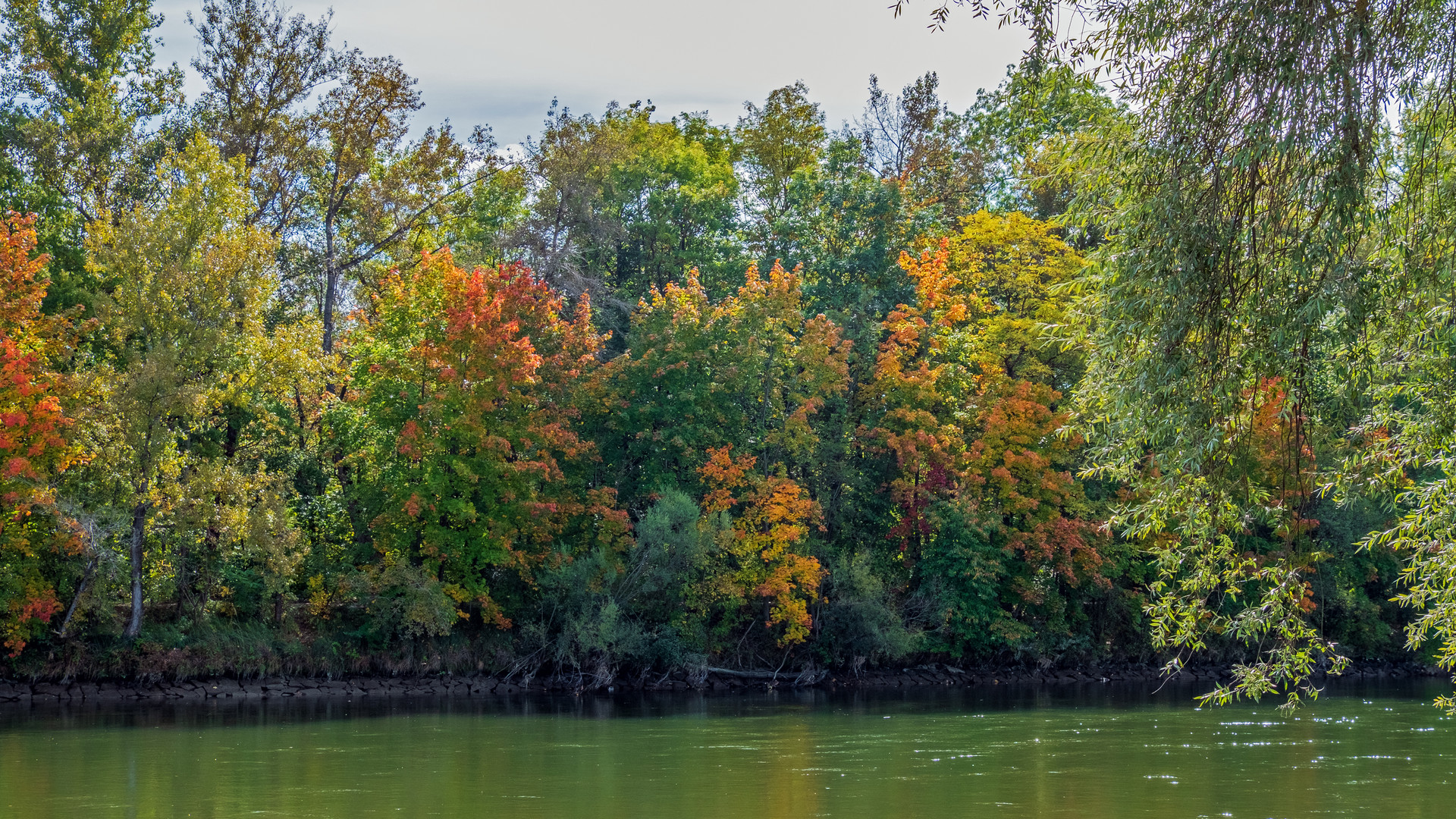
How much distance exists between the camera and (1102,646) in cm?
4062

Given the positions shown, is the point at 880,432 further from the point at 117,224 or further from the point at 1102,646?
the point at 117,224

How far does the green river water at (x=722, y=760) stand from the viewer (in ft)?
52.4

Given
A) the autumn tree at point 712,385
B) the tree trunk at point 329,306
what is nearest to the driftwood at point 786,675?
the autumn tree at point 712,385

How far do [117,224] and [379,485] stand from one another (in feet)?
32.7

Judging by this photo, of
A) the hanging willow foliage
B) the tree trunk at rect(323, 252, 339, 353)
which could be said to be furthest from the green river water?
the tree trunk at rect(323, 252, 339, 353)

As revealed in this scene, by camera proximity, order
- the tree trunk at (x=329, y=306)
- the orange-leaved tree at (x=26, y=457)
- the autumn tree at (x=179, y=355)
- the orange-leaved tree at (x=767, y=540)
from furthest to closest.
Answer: the tree trunk at (x=329, y=306) < the orange-leaved tree at (x=767, y=540) < the autumn tree at (x=179, y=355) < the orange-leaved tree at (x=26, y=457)

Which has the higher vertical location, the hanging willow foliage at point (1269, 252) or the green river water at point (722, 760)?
the hanging willow foliage at point (1269, 252)

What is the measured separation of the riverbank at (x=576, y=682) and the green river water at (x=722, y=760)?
4.88 feet

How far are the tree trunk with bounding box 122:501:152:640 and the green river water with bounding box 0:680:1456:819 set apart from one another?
2526mm

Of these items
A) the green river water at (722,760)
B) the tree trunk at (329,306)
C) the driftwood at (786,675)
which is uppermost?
the tree trunk at (329,306)

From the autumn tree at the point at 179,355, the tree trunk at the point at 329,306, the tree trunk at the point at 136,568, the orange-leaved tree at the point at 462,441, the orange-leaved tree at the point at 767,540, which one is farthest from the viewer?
the tree trunk at the point at 329,306

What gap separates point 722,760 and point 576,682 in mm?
13885

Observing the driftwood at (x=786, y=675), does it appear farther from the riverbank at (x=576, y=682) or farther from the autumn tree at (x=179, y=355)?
the autumn tree at (x=179, y=355)

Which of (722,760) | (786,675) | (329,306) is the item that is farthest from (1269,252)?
(329,306)
